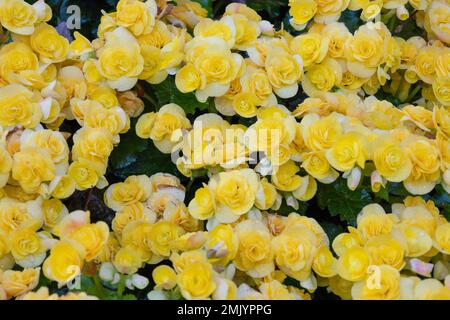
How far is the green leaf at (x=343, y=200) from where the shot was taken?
1.79m

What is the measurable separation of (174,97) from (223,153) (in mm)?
275

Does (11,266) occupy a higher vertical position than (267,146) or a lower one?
lower

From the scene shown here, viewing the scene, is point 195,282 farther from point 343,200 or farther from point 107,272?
point 343,200

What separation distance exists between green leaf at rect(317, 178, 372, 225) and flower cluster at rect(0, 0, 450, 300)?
0.02 metres

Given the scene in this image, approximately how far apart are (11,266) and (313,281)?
61cm

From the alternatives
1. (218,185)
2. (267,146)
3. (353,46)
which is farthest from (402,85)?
(218,185)

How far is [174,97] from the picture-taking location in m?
1.91

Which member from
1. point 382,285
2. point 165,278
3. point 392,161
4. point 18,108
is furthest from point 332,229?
point 18,108

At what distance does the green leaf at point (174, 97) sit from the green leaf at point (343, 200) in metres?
0.35

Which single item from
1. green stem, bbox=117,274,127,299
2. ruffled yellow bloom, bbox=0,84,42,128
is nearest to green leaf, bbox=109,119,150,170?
ruffled yellow bloom, bbox=0,84,42,128

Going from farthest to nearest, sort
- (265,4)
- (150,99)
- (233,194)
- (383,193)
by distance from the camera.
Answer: (265,4), (150,99), (383,193), (233,194)

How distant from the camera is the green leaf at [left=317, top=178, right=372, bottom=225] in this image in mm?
1792
